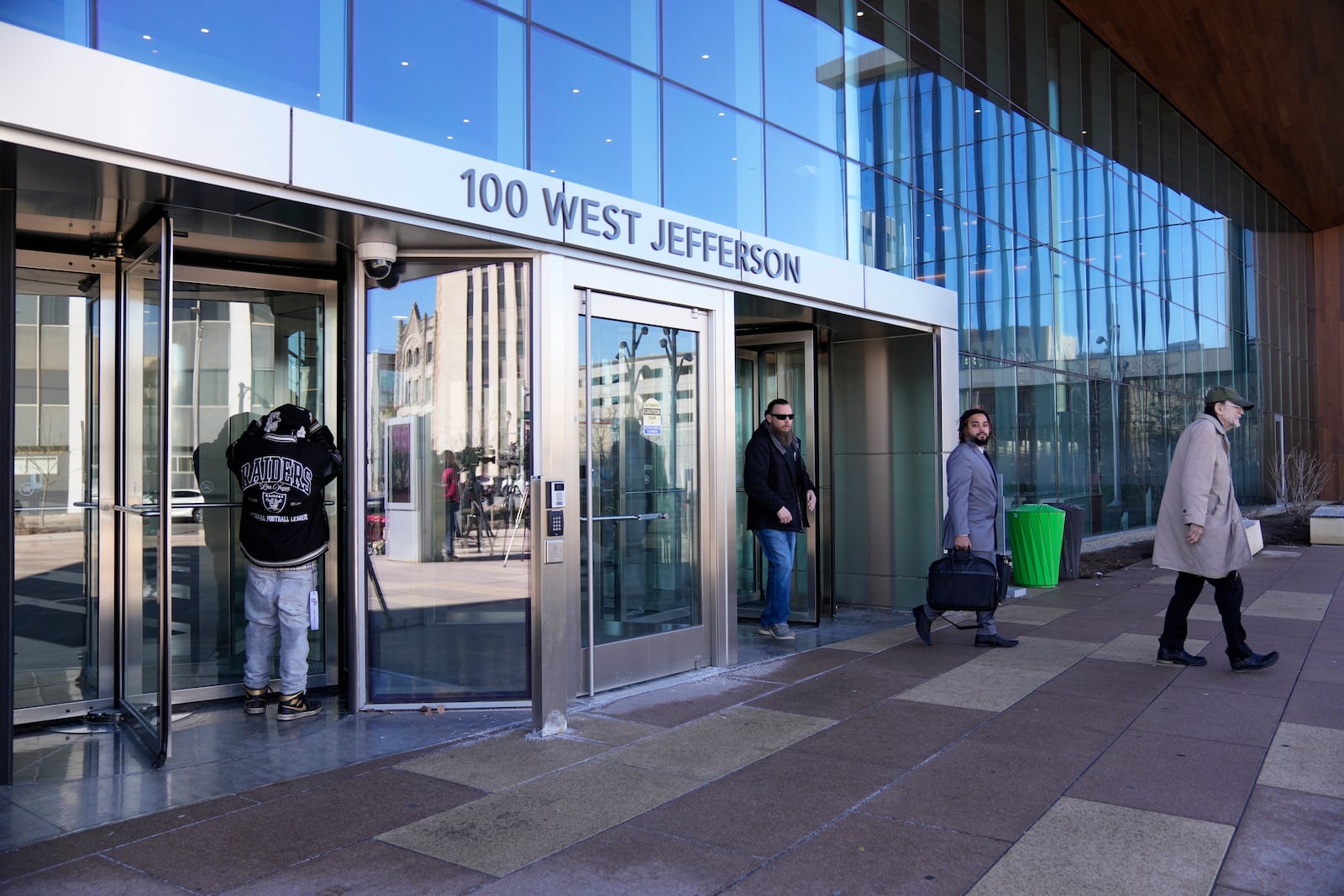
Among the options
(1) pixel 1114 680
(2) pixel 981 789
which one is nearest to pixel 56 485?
(2) pixel 981 789

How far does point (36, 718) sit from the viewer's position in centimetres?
575

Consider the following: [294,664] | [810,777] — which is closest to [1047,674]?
[810,777]

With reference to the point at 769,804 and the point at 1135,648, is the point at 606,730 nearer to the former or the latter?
the point at 769,804

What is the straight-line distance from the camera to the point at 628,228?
6.52 m

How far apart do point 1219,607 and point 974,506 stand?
5.98ft

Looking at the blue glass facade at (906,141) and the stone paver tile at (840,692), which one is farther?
the stone paver tile at (840,692)

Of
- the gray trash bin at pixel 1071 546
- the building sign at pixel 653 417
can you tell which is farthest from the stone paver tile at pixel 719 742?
the gray trash bin at pixel 1071 546

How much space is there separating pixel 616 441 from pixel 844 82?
197 inches

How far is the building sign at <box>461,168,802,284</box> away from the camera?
573 cm

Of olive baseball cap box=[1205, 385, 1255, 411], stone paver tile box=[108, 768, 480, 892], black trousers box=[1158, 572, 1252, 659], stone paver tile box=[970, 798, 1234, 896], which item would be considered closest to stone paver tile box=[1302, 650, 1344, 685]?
black trousers box=[1158, 572, 1252, 659]

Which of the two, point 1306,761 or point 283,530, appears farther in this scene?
point 283,530

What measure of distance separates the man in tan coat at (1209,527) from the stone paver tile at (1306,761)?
1.30 metres

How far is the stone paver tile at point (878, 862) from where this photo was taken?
357 centimetres

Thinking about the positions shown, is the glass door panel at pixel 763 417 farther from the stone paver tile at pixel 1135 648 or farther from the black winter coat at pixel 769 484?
the stone paver tile at pixel 1135 648
